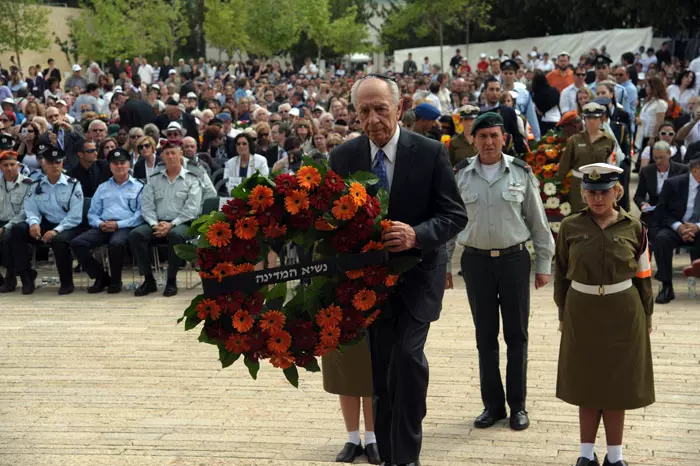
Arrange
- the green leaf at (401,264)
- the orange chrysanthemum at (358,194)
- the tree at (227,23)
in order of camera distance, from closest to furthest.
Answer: the orange chrysanthemum at (358,194) < the green leaf at (401,264) < the tree at (227,23)

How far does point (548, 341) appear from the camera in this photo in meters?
8.76

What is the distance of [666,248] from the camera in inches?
426

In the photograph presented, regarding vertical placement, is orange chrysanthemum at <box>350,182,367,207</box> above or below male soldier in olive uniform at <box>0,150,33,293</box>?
above

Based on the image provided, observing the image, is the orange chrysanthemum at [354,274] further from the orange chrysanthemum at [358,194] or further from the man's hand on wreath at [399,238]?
the orange chrysanthemum at [358,194]

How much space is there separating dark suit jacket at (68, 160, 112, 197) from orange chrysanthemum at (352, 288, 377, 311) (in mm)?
9124

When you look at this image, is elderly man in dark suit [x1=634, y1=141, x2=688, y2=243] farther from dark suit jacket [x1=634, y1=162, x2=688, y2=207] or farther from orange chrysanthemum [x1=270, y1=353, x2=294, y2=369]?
orange chrysanthemum [x1=270, y1=353, x2=294, y2=369]

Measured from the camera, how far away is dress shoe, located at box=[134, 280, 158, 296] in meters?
11.7

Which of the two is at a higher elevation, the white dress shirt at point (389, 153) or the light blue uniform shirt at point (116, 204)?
Result: the white dress shirt at point (389, 153)

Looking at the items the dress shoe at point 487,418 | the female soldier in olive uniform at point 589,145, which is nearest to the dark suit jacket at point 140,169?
the female soldier in olive uniform at point 589,145

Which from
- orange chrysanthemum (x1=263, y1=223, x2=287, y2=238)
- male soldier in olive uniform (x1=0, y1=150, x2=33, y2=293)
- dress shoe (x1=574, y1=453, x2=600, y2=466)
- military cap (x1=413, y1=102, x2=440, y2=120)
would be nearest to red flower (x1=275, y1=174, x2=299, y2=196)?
orange chrysanthemum (x1=263, y1=223, x2=287, y2=238)

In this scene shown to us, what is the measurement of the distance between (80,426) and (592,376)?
3.33 m

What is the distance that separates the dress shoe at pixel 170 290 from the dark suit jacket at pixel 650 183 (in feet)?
17.1

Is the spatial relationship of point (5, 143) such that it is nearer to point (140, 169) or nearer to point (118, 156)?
point (140, 169)

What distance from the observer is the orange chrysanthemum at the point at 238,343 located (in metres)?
4.52
